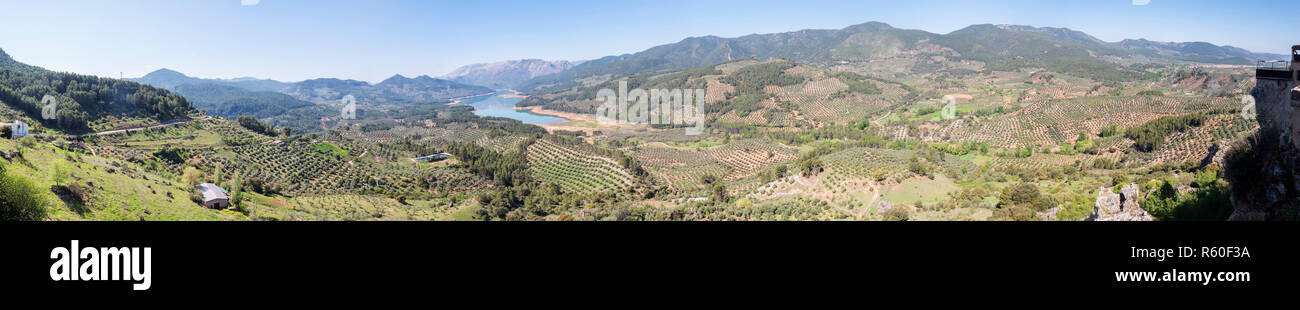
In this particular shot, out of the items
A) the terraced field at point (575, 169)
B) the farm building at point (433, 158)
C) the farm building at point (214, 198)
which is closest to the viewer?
the farm building at point (214, 198)

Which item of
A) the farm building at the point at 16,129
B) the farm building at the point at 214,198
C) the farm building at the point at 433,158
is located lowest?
the farm building at the point at 433,158

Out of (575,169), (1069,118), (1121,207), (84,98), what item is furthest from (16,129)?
(1069,118)

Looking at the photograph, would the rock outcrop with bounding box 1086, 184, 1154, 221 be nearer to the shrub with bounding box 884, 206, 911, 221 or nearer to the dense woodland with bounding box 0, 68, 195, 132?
the shrub with bounding box 884, 206, 911, 221

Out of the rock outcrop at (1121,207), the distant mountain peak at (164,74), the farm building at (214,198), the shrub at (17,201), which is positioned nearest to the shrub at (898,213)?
the rock outcrop at (1121,207)

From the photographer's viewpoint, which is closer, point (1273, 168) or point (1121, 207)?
point (1273, 168)

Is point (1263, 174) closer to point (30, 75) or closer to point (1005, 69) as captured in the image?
point (30, 75)

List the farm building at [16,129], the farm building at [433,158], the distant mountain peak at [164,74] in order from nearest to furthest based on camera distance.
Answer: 1. the farm building at [16,129]
2. the farm building at [433,158]
3. the distant mountain peak at [164,74]

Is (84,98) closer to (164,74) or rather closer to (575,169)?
(575,169)

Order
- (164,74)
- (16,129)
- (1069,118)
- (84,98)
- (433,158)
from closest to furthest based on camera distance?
(16,129) → (84,98) → (433,158) → (1069,118) → (164,74)

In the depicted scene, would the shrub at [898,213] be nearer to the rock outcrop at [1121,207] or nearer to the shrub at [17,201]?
the rock outcrop at [1121,207]

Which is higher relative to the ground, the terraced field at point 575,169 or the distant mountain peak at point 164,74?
the distant mountain peak at point 164,74

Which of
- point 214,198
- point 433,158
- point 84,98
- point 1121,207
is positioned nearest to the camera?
point 1121,207
